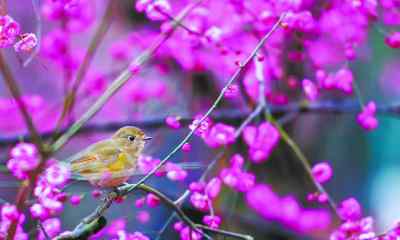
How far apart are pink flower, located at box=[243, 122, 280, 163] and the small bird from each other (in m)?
0.99

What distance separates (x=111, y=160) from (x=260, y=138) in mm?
1251

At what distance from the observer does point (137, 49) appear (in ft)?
16.9

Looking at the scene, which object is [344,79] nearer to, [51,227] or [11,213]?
[51,227]

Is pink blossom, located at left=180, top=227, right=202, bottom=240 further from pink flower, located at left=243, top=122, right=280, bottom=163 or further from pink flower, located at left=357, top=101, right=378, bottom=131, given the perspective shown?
pink flower, located at left=357, top=101, right=378, bottom=131

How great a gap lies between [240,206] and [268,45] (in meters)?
1.40

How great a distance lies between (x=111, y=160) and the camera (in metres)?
2.71

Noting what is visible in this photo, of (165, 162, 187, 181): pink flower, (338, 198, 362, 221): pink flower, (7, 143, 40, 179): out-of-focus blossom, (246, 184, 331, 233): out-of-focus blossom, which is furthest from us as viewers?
(246, 184, 331, 233): out-of-focus blossom

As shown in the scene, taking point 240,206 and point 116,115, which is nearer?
point 240,206

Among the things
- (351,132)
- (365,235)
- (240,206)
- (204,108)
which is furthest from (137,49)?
(365,235)

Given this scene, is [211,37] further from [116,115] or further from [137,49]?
[116,115]

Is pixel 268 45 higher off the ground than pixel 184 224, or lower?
higher

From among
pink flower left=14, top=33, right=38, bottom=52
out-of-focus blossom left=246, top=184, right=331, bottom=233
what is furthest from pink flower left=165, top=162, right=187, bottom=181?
out-of-focus blossom left=246, top=184, right=331, bottom=233

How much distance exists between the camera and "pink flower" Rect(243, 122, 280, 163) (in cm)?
374

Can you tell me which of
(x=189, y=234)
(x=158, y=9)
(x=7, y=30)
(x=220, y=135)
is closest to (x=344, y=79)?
(x=220, y=135)
